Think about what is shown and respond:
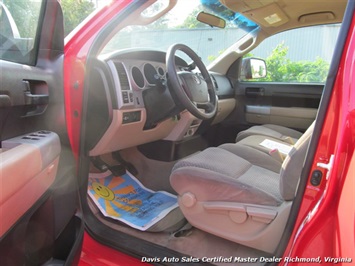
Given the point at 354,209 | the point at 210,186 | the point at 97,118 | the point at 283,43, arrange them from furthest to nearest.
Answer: the point at 283,43 → the point at 97,118 → the point at 210,186 → the point at 354,209

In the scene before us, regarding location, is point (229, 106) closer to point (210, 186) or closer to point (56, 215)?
point (210, 186)

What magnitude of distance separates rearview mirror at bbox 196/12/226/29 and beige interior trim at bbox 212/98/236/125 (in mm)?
598

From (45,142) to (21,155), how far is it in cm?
15

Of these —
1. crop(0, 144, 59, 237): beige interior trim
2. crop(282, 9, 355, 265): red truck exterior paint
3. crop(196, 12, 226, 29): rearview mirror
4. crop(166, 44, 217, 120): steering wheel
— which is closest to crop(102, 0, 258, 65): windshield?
crop(196, 12, 226, 29): rearview mirror

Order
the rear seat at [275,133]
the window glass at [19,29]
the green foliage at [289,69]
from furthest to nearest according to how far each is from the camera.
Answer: the green foliage at [289,69], the rear seat at [275,133], the window glass at [19,29]

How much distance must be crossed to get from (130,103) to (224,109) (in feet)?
3.93

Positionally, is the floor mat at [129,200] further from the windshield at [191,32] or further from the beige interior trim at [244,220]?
the windshield at [191,32]

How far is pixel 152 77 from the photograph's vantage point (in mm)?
1935

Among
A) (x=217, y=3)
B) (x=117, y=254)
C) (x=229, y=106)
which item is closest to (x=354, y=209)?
(x=117, y=254)

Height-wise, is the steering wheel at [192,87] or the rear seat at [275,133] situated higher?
the steering wheel at [192,87]

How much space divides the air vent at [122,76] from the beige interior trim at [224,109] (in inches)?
40.9

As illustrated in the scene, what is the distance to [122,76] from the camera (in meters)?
1.68

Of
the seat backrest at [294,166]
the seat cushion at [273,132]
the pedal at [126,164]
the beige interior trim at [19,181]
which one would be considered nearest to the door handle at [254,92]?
the seat cushion at [273,132]

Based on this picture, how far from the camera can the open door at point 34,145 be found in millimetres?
875
